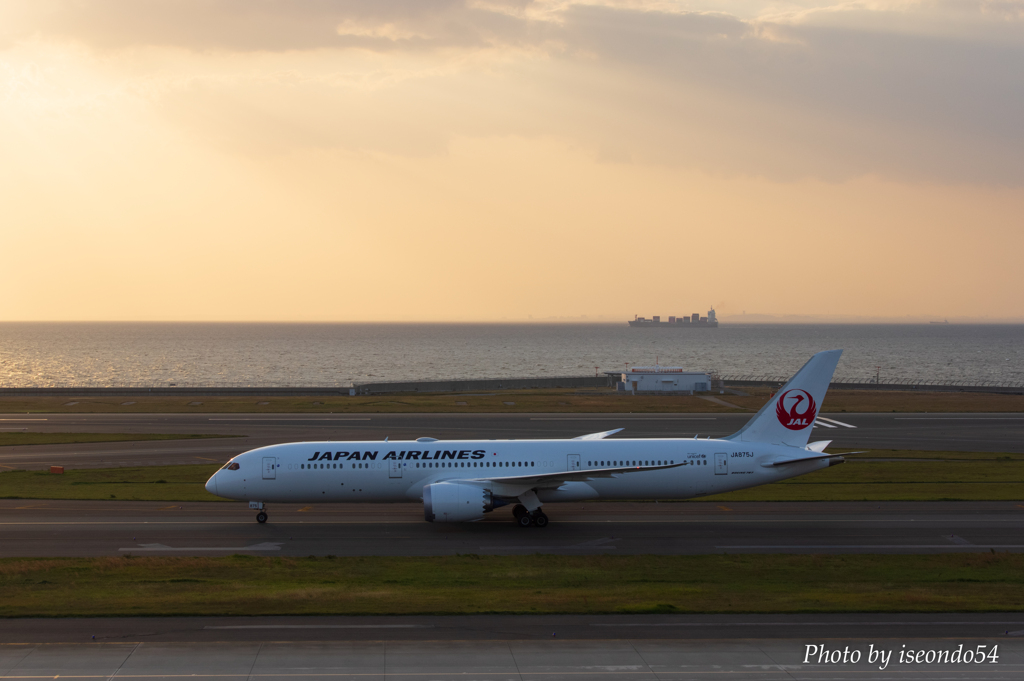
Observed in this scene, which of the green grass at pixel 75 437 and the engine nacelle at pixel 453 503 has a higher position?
the green grass at pixel 75 437

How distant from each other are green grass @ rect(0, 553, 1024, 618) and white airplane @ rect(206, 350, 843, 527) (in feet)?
22.1

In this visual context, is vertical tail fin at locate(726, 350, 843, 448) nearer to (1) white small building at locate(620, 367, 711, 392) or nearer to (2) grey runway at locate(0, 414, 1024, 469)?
(2) grey runway at locate(0, 414, 1024, 469)

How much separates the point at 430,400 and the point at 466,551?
65.9 metres

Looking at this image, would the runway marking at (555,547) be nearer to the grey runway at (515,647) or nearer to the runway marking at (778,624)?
the grey runway at (515,647)

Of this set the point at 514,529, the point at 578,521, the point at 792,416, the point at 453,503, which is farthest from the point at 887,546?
the point at 453,503

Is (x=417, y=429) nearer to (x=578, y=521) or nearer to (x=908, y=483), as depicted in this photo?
(x=578, y=521)

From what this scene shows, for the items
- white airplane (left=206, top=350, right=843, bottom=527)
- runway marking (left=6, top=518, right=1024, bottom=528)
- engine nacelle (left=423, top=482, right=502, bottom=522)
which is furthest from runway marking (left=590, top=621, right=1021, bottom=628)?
runway marking (left=6, top=518, right=1024, bottom=528)

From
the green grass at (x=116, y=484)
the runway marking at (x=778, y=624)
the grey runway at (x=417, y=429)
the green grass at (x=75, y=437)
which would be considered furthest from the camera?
the green grass at (x=75, y=437)

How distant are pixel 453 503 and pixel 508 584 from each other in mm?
8627

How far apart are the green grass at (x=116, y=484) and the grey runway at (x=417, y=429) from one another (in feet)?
11.3

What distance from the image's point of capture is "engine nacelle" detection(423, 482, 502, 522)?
34.8 meters

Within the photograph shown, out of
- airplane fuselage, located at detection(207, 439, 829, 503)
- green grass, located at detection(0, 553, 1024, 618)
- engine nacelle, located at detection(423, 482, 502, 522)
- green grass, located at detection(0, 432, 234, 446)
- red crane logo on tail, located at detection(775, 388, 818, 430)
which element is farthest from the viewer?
green grass, located at detection(0, 432, 234, 446)

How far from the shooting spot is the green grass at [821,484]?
4325 cm

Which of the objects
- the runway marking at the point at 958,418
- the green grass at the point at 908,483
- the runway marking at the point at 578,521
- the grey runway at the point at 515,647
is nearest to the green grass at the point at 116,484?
the runway marking at the point at 578,521
